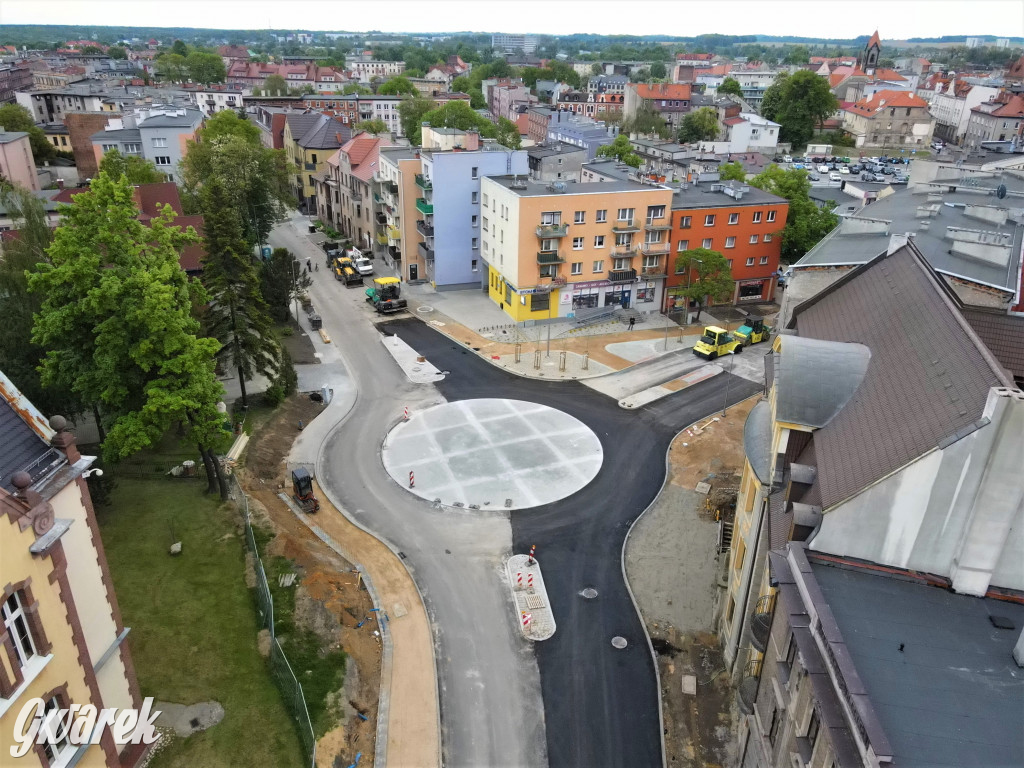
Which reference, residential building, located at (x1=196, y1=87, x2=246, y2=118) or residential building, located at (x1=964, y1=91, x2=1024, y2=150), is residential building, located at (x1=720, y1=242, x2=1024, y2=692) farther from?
residential building, located at (x1=196, y1=87, x2=246, y2=118)

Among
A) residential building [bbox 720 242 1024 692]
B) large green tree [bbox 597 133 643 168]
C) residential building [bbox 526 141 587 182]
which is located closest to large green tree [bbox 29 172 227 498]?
residential building [bbox 720 242 1024 692]

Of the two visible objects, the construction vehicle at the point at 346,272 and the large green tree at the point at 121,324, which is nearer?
the large green tree at the point at 121,324

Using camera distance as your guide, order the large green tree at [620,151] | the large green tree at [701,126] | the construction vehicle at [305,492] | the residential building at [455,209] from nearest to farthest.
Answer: the construction vehicle at [305,492] → the residential building at [455,209] → the large green tree at [620,151] → the large green tree at [701,126]

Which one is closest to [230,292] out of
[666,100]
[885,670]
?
[885,670]

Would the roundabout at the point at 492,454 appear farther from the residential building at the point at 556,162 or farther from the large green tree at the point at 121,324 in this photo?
the residential building at the point at 556,162

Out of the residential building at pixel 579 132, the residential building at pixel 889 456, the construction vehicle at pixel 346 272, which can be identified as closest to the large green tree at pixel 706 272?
the residential building at pixel 889 456
